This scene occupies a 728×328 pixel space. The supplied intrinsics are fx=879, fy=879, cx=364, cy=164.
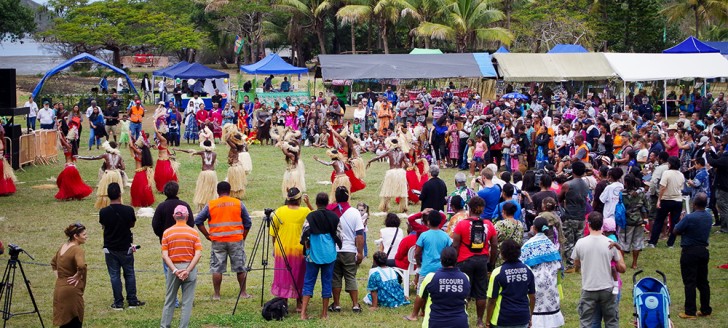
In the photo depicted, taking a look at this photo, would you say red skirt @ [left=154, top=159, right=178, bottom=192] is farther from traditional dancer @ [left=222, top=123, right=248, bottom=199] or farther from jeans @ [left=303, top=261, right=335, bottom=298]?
jeans @ [left=303, top=261, right=335, bottom=298]

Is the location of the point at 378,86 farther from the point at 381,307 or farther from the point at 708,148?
the point at 381,307

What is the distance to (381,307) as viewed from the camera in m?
11.8

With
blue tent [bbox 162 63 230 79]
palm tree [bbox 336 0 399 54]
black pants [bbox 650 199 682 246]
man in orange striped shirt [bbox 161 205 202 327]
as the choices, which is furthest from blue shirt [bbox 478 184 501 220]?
palm tree [bbox 336 0 399 54]

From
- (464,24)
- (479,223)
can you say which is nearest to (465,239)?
(479,223)

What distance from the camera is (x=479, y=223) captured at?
420 inches

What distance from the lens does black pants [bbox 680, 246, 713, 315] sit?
11164 mm

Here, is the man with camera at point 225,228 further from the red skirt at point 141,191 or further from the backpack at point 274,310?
the red skirt at point 141,191

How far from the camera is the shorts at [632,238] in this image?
14.2 metres

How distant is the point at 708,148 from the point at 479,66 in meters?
19.0

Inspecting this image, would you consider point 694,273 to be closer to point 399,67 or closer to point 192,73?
point 399,67

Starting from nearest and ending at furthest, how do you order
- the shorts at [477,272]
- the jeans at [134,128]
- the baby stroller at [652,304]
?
the baby stroller at [652,304]
the shorts at [477,272]
the jeans at [134,128]

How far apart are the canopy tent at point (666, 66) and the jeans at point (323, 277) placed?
26.1 m

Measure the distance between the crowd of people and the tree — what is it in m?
46.0

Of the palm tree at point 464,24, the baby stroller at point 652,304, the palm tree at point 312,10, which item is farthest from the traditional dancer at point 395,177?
the palm tree at point 312,10
